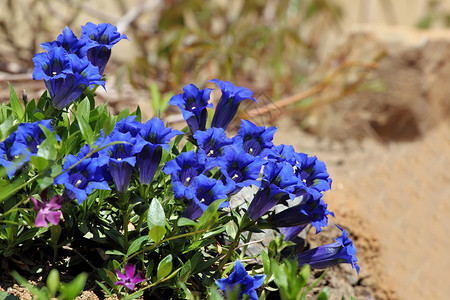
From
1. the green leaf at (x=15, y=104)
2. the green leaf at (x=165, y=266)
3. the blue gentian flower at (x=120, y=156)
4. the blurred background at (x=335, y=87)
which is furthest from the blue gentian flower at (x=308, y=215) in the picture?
the blurred background at (x=335, y=87)

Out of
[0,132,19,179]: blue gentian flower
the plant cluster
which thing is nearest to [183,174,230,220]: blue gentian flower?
the plant cluster

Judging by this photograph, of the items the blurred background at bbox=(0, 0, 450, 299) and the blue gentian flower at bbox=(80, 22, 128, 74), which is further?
the blurred background at bbox=(0, 0, 450, 299)

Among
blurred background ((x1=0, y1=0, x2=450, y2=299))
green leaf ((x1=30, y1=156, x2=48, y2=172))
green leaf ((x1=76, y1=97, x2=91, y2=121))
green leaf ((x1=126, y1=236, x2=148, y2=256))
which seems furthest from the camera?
blurred background ((x1=0, y1=0, x2=450, y2=299))

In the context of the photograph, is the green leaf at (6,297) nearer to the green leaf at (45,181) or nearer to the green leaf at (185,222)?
the green leaf at (45,181)

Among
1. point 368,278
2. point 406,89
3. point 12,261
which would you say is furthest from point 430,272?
point 12,261

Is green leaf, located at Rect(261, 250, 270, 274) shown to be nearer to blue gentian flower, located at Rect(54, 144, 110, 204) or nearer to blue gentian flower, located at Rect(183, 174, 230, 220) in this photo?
blue gentian flower, located at Rect(183, 174, 230, 220)
